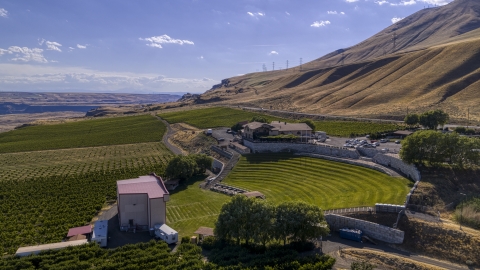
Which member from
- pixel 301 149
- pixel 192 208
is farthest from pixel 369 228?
pixel 301 149

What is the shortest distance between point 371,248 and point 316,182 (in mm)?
20153

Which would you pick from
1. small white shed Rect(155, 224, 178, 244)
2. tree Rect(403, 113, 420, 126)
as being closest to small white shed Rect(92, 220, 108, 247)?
small white shed Rect(155, 224, 178, 244)

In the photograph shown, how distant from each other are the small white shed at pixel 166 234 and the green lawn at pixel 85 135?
74510mm

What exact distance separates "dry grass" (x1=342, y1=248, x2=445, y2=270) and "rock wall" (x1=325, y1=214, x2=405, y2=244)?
3216 millimetres

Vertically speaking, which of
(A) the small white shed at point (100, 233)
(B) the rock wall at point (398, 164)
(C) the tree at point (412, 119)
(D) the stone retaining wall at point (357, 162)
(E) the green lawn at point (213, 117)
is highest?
(C) the tree at point (412, 119)

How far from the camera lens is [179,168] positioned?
64.4 metres

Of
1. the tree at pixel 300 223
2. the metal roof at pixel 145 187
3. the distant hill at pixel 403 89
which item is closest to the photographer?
the tree at pixel 300 223

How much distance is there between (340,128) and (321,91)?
89048 mm

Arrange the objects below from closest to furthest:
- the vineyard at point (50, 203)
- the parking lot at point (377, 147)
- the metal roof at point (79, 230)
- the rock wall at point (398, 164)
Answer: the metal roof at point (79, 230) < the vineyard at point (50, 203) < the rock wall at point (398, 164) < the parking lot at point (377, 147)

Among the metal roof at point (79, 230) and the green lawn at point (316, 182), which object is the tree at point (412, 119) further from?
the metal roof at point (79, 230)

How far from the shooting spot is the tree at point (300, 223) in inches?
1415

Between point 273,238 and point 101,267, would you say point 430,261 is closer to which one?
point 273,238

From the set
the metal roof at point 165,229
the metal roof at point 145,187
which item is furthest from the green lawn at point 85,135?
the metal roof at point 165,229

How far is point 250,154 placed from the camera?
243ft
